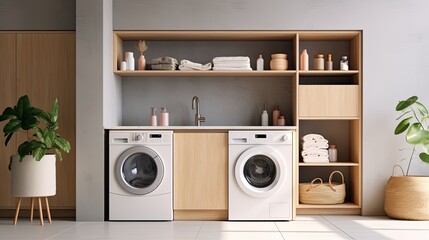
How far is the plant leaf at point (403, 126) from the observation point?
5.63 meters

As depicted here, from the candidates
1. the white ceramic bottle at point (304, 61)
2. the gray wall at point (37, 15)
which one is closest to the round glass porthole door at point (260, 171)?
the white ceramic bottle at point (304, 61)

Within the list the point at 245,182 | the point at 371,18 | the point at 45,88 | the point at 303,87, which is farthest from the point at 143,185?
the point at 371,18

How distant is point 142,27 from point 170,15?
0.95 feet

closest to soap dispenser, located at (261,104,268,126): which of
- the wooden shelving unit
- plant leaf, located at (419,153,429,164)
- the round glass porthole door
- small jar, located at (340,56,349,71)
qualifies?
the wooden shelving unit

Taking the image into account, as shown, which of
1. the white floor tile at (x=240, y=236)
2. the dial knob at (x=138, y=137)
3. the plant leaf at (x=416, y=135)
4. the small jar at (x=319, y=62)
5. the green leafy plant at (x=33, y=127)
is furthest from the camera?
the small jar at (x=319, y=62)

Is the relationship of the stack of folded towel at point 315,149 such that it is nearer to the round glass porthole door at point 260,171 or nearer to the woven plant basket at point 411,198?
the round glass porthole door at point 260,171

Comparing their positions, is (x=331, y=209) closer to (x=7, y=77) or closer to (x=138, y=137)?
(x=138, y=137)

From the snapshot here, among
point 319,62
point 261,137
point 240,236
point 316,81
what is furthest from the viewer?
point 316,81

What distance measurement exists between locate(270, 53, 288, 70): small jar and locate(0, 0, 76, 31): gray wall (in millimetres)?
1960

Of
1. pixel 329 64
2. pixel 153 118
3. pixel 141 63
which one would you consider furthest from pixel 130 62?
pixel 329 64

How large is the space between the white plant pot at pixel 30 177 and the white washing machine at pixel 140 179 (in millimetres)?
581

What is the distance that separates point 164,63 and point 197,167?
108cm

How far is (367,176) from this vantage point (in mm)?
5895

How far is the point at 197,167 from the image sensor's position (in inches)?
224
